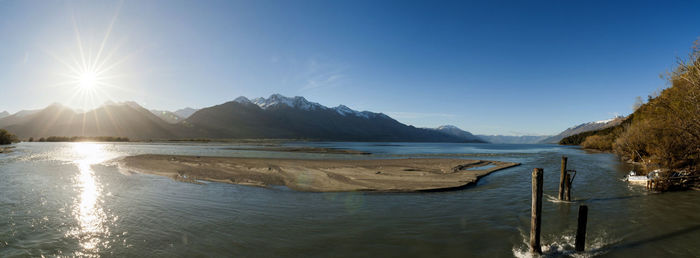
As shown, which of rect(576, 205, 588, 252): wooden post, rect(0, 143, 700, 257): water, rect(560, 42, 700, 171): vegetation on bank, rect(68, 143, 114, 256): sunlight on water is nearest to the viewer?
rect(576, 205, 588, 252): wooden post

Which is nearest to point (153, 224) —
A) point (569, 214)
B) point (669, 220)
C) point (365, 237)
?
point (365, 237)

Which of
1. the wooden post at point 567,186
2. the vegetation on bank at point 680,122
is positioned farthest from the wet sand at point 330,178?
the vegetation on bank at point 680,122

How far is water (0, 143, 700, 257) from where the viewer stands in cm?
1090

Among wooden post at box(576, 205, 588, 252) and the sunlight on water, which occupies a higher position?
wooden post at box(576, 205, 588, 252)

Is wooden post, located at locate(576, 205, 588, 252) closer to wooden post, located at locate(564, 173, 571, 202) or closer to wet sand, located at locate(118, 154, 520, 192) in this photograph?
wooden post, located at locate(564, 173, 571, 202)

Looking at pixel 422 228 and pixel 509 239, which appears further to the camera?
pixel 422 228

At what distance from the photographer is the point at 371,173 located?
28.7m

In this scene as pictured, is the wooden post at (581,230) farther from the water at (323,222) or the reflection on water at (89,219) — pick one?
the reflection on water at (89,219)

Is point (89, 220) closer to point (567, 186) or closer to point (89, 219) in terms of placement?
point (89, 219)

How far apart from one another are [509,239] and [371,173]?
1733cm

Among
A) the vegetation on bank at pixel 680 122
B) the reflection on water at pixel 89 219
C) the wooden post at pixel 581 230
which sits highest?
the vegetation on bank at pixel 680 122

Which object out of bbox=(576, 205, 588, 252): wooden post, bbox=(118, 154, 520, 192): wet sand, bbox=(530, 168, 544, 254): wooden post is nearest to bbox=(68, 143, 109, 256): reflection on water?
bbox=(118, 154, 520, 192): wet sand

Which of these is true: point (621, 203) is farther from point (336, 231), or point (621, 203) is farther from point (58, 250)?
point (58, 250)

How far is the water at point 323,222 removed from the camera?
10898 millimetres
